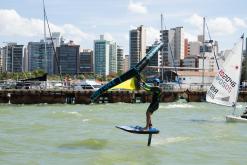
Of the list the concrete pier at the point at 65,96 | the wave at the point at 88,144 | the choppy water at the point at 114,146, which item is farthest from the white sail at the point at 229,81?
the concrete pier at the point at 65,96

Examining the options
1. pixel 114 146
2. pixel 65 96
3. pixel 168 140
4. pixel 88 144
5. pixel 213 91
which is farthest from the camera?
pixel 65 96

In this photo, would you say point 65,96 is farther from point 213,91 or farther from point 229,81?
point 229,81

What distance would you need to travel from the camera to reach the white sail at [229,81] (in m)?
33.3

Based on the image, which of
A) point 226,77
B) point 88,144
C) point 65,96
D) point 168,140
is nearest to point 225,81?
point 226,77

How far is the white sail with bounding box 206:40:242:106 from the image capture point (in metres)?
33.3

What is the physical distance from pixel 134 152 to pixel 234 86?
1636 centimetres

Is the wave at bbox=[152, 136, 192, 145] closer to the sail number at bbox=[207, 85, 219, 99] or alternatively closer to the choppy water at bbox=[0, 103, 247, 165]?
the choppy water at bbox=[0, 103, 247, 165]

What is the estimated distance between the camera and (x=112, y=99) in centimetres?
5994

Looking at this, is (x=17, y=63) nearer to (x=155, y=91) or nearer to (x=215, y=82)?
(x=215, y=82)

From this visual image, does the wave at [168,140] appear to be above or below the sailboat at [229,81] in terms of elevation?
below

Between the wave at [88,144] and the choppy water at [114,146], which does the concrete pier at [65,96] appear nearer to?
the choppy water at [114,146]

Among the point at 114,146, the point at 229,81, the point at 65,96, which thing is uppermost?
the point at 229,81

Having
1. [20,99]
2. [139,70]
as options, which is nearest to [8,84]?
[20,99]

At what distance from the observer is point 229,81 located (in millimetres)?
33500
